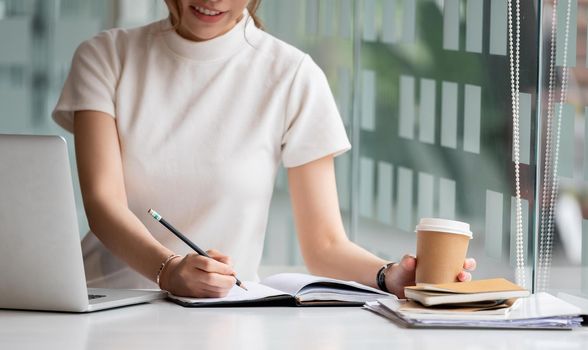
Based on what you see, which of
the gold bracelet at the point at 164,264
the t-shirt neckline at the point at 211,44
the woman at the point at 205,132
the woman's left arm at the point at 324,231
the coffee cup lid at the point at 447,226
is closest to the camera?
the coffee cup lid at the point at 447,226

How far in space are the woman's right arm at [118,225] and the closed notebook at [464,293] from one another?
35 cm

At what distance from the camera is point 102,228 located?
213 centimetres

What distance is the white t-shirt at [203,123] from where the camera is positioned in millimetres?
2320

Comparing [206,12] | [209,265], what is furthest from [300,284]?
[206,12]

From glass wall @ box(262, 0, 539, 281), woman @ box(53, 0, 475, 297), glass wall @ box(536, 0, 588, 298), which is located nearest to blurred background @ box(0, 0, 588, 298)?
glass wall @ box(262, 0, 539, 281)

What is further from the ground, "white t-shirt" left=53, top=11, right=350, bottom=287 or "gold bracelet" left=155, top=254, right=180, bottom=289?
"white t-shirt" left=53, top=11, right=350, bottom=287

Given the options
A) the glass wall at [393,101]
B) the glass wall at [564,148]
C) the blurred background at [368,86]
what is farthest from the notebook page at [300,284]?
the glass wall at [393,101]

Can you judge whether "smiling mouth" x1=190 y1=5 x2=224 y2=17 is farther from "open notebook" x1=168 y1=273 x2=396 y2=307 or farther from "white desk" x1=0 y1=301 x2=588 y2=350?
"white desk" x1=0 y1=301 x2=588 y2=350

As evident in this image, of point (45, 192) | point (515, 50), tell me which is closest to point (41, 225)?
point (45, 192)

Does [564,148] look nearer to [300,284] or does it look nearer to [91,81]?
[300,284]

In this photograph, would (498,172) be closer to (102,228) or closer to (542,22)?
(542,22)

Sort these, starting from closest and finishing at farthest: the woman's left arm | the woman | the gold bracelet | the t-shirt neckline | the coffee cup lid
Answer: the coffee cup lid
the gold bracelet
the woman's left arm
the woman
the t-shirt neckline

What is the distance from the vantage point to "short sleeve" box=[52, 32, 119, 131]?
7.54 feet

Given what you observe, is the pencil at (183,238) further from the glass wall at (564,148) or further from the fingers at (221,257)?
the glass wall at (564,148)
